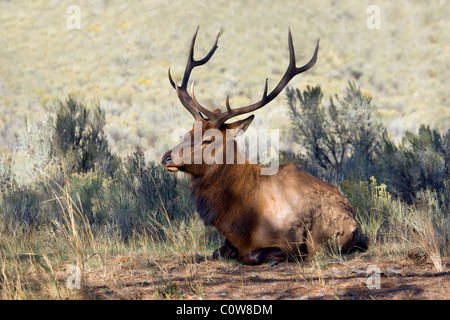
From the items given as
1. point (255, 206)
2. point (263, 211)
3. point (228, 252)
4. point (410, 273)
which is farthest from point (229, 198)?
point (410, 273)

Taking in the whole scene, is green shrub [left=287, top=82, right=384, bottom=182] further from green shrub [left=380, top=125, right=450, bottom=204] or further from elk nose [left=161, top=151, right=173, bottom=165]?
elk nose [left=161, top=151, right=173, bottom=165]

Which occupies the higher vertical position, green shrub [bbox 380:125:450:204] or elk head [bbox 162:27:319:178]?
elk head [bbox 162:27:319:178]

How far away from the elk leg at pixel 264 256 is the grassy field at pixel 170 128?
5.3 inches

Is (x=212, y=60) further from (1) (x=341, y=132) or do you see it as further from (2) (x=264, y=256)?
(2) (x=264, y=256)

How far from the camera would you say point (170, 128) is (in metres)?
22.1

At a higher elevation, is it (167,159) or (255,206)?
(167,159)

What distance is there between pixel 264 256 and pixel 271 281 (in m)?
0.75

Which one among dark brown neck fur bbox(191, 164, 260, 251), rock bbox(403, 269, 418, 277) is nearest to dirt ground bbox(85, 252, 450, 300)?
rock bbox(403, 269, 418, 277)

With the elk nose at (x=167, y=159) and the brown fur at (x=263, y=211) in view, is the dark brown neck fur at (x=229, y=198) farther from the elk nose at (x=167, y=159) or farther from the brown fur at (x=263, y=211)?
the elk nose at (x=167, y=159)

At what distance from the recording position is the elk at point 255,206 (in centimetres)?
617

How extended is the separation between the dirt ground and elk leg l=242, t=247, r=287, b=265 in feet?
0.27

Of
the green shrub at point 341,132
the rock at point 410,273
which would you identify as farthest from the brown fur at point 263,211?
the green shrub at point 341,132

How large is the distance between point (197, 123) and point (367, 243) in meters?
2.79

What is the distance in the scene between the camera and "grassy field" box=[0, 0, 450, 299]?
5.23 meters
